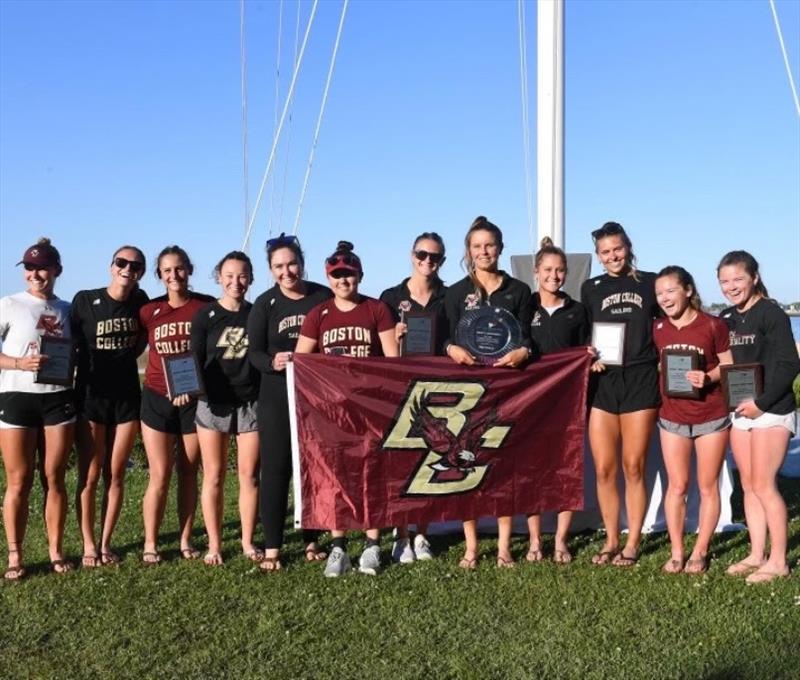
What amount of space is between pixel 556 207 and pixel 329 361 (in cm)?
455

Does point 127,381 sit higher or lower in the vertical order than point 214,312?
lower

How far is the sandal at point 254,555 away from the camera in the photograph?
5.93 m

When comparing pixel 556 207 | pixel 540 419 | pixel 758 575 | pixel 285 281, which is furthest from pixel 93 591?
pixel 556 207

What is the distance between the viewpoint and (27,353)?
5.43 meters

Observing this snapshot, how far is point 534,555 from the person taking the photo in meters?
5.91

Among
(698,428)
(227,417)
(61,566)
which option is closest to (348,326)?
(227,417)

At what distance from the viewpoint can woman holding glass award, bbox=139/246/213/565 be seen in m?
5.80

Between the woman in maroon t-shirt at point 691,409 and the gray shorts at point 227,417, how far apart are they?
2.72 m

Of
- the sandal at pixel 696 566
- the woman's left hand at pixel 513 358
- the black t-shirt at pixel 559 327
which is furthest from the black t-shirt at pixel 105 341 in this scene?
the sandal at pixel 696 566

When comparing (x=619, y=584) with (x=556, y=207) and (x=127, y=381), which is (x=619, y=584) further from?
(x=556, y=207)

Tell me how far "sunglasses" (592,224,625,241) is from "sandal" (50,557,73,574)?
13.7ft

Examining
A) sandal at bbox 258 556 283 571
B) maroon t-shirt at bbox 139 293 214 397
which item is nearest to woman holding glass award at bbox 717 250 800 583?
sandal at bbox 258 556 283 571

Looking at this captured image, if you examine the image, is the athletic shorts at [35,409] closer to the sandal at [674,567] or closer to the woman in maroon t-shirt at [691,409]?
the woman in maroon t-shirt at [691,409]

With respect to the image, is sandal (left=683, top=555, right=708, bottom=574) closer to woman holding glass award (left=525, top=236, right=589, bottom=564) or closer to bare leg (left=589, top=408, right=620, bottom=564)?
bare leg (left=589, top=408, right=620, bottom=564)
